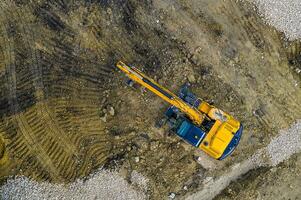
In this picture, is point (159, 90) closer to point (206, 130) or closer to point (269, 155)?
point (206, 130)

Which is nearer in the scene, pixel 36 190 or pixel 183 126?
pixel 183 126

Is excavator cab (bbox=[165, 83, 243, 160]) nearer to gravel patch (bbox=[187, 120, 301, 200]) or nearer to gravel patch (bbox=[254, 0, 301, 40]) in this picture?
gravel patch (bbox=[187, 120, 301, 200])

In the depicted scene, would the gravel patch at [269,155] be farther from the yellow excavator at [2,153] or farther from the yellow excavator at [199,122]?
the yellow excavator at [2,153]

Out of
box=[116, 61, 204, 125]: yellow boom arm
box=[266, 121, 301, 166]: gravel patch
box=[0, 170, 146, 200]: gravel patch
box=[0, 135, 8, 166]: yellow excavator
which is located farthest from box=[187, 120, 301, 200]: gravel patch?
box=[0, 135, 8, 166]: yellow excavator

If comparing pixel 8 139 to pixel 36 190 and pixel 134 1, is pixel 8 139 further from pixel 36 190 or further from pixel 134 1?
pixel 134 1

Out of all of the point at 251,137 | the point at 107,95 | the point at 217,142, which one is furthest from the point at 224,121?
the point at 107,95

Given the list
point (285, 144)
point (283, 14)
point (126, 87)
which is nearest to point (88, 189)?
point (126, 87)

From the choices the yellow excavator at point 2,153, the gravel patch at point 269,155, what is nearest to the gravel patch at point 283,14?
the gravel patch at point 269,155
